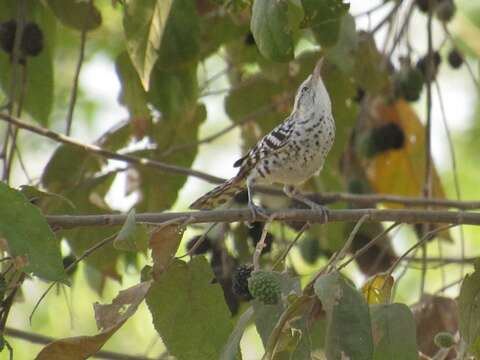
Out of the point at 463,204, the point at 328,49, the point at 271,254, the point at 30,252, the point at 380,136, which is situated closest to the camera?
the point at 30,252

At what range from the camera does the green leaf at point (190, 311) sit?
3604mm

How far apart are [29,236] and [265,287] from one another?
0.60 meters

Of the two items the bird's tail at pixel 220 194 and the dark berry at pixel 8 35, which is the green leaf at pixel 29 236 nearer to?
the bird's tail at pixel 220 194

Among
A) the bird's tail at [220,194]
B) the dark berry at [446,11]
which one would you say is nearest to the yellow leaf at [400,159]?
the dark berry at [446,11]

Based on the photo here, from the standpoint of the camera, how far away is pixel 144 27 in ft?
13.1

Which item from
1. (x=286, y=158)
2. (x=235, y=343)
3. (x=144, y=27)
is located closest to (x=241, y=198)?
(x=286, y=158)

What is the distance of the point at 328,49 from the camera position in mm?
4609

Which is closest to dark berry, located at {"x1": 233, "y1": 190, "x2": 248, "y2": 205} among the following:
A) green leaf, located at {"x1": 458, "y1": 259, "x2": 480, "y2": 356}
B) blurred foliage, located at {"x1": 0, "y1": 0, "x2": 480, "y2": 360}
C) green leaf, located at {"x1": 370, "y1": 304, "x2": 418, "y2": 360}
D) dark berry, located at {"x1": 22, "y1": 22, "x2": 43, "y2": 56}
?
blurred foliage, located at {"x1": 0, "y1": 0, "x2": 480, "y2": 360}

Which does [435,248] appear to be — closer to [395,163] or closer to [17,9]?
[395,163]

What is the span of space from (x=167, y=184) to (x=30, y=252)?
1.95 meters

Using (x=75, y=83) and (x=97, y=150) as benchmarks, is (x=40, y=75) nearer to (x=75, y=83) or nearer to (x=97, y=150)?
(x=75, y=83)

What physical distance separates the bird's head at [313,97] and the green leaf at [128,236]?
1445mm

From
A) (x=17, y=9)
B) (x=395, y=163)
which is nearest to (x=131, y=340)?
(x=395, y=163)

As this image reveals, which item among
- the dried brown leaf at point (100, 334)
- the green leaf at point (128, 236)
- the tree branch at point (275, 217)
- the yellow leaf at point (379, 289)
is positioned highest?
the tree branch at point (275, 217)
